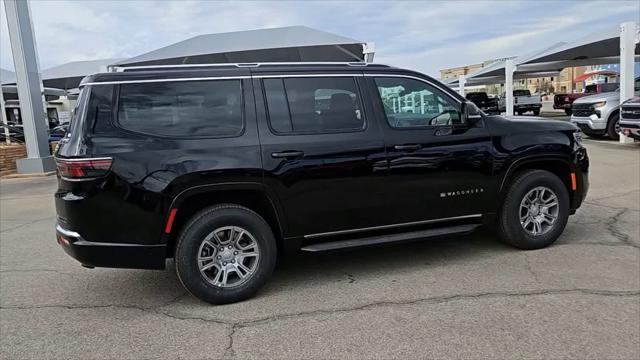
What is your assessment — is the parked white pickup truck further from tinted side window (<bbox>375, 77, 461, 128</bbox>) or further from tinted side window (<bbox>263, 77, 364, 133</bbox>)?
tinted side window (<bbox>263, 77, 364, 133</bbox>)

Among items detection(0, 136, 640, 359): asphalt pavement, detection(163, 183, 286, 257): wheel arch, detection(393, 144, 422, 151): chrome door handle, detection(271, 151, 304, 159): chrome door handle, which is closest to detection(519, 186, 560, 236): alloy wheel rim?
detection(0, 136, 640, 359): asphalt pavement

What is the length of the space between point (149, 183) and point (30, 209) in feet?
21.3

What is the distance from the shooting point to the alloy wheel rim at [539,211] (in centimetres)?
511

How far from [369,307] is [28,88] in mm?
13577

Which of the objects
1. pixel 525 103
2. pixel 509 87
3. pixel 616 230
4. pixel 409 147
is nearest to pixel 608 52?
pixel 509 87

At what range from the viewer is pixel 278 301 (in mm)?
4141

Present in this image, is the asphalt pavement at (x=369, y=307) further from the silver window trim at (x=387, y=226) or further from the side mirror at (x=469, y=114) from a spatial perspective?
the side mirror at (x=469, y=114)

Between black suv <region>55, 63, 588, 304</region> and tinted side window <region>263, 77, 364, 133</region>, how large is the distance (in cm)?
1

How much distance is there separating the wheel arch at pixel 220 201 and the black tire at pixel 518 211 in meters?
2.35

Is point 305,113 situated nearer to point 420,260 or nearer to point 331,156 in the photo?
point 331,156

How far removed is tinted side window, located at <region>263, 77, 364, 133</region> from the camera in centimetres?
422

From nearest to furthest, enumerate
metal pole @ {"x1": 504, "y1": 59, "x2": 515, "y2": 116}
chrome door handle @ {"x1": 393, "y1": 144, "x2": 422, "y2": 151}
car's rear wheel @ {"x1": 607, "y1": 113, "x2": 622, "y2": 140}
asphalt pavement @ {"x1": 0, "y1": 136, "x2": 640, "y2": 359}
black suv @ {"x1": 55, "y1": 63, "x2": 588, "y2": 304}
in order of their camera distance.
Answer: asphalt pavement @ {"x1": 0, "y1": 136, "x2": 640, "y2": 359} < black suv @ {"x1": 55, "y1": 63, "x2": 588, "y2": 304} < chrome door handle @ {"x1": 393, "y1": 144, "x2": 422, "y2": 151} < car's rear wheel @ {"x1": 607, "y1": 113, "x2": 622, "y2": 140} < metal pole @ {"x1": 504, "y1": 59, "x2": 515, "y2": 116}

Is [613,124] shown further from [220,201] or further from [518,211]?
[220,201]

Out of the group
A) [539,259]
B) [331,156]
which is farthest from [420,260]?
[331,156]
